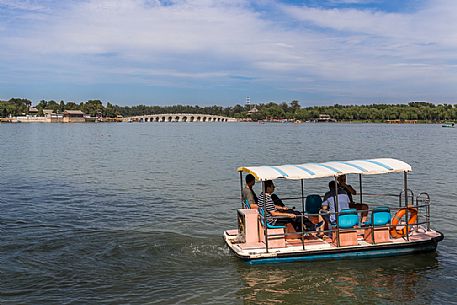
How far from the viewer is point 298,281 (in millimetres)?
13969

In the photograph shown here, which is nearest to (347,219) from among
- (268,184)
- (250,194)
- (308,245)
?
(308,245)

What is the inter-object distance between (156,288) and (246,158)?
125 ft

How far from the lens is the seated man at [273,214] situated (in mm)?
14891

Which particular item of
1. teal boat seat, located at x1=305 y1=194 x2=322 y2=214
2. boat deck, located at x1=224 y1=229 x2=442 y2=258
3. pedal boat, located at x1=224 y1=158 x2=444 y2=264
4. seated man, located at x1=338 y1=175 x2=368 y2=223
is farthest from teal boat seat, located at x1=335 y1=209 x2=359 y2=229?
teal boat seat, located at x1=305 y1=194 x2=322 y2=214

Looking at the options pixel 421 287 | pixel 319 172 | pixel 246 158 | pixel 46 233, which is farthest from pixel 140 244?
pixel 246 158

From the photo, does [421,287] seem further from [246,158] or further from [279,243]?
[246,158]

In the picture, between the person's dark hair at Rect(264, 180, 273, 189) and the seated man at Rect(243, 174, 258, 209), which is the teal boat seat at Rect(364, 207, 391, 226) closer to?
the person's dark hair at Rect(264, 180, 273, 189)

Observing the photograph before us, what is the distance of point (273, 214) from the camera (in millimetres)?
15000

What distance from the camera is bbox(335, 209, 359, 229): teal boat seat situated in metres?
14.8

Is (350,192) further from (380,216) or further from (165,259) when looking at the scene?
(165,259)

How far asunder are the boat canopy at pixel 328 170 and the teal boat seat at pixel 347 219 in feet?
3.67

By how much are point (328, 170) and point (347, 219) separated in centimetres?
147

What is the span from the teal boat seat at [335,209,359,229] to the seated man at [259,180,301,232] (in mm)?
1267

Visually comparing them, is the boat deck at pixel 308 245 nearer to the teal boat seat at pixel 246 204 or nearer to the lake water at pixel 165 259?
the lake water at pixel 165 259
